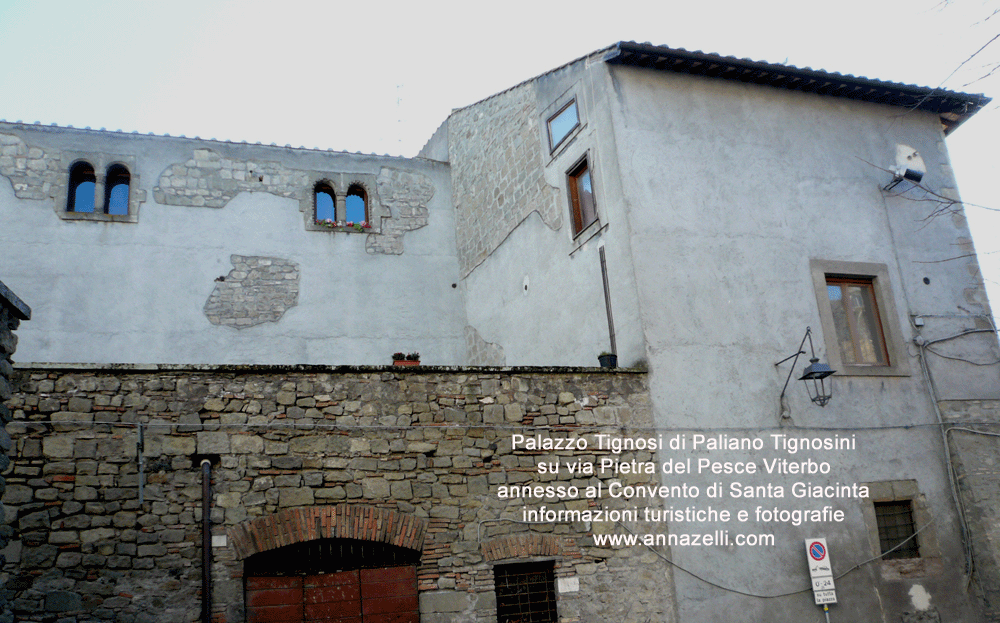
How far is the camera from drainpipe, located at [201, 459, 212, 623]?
719 cm

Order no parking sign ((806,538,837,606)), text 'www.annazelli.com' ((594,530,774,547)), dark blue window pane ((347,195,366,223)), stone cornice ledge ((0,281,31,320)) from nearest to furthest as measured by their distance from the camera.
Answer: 1. stone cornice ledge ((0,281,31,320))
2. text 'www.annazelli.com' ((594,530,774,547))
3. no parking sign ((806,538,837,606))
4. dark blue window pane ((347,195,366,223))

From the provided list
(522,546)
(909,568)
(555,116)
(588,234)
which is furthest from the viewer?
(555,116)

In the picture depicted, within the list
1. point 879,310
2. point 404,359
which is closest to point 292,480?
point 404,359

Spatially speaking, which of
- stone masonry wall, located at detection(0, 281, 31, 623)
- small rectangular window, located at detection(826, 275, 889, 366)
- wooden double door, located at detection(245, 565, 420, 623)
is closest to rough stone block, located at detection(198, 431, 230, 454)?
wooden double door, located at detection(245, 565, 420, 623)

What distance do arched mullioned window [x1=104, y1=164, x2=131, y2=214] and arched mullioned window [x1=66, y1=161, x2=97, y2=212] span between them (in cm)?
20

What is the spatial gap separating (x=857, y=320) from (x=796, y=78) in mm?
3224

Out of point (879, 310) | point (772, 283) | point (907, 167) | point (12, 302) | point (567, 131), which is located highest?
point (567, 131)

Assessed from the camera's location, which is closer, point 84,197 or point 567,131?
point 567,131

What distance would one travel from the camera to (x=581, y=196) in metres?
10.6

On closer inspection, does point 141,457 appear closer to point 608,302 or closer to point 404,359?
point 404,359

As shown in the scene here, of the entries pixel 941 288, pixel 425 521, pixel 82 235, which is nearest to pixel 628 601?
pixel 425 521

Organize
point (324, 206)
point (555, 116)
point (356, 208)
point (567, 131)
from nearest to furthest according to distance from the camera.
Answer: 1. point (567, 131)
2. point (555, 116)
3. point (324, 206)
4. point (356, 208)

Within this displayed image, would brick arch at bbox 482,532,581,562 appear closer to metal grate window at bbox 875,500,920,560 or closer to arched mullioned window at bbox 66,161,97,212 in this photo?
metal grate window at bbox 875,500,920,560

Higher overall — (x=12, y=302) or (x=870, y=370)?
(x=12, y=302)
